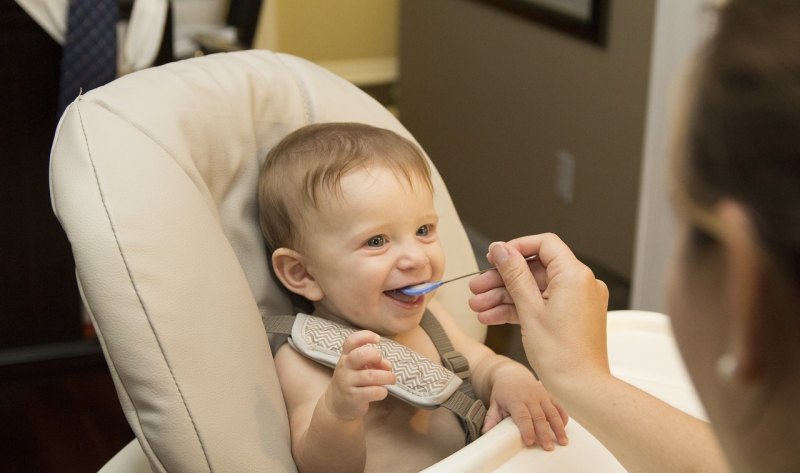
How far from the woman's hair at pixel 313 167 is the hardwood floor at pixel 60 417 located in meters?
1.22

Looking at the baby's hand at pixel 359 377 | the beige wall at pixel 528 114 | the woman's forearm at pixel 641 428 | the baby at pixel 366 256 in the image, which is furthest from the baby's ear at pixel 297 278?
the beige wall at pixel 528 114

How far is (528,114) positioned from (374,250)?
5.97 ft

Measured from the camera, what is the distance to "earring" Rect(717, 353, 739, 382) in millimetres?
521

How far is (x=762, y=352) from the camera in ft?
1.68

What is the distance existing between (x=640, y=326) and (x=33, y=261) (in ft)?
5.10

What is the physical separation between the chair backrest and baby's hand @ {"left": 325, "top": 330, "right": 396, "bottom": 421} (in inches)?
3.9

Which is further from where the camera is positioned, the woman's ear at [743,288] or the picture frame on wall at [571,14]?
the picture frame on wall at [571,14]

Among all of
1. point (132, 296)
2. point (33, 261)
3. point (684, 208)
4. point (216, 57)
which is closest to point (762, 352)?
point (684, 208)

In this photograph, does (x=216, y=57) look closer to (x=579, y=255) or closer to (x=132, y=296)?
(x=132, y=296)

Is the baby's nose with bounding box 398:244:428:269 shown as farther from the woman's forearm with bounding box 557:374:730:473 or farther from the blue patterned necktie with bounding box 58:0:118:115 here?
the blue patterned necktie with bounding box 58:0:118:115

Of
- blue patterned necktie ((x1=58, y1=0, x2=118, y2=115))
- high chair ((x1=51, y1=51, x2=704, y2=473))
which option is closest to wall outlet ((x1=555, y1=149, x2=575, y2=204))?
blue patterned necktie ((x1=58, y1=0, x2=118, y2=115))

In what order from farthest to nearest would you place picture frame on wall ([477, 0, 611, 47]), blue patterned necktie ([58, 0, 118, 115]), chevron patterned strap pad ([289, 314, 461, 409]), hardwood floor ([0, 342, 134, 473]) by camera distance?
picture frame on wall ([477, 0, 611, 47]) → hardwood floor ([0, 342, 134, 473]) → blue patterned necktie ([58, 0, 118, 115]) → chevron patterned strap pad ([289, 314, 461, 409])

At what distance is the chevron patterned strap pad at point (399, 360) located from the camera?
114 centimetres

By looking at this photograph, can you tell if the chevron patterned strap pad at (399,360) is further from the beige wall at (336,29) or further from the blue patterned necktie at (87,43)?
the beige wall at (336,29)
